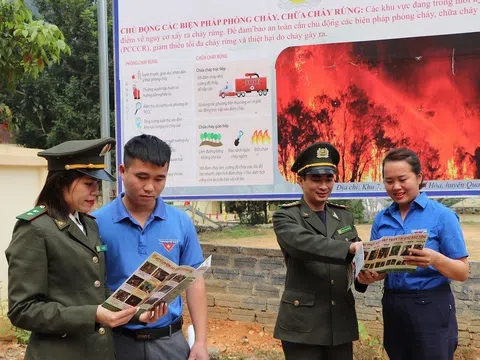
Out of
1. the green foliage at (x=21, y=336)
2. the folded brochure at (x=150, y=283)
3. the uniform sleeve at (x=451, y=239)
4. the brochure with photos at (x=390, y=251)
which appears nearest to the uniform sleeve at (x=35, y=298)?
the folded brochure at (x=150, y=283)

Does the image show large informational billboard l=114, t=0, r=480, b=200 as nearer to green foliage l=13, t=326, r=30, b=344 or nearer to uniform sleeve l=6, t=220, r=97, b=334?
green foliage l=13, t=326, r=30, b=344

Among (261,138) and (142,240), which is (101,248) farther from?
(261,138)

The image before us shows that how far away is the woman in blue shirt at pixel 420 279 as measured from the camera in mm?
2393

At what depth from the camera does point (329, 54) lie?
4.32 m

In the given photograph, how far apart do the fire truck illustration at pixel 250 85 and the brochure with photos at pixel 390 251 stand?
2.43 meters

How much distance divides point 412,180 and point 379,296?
2.38 meters

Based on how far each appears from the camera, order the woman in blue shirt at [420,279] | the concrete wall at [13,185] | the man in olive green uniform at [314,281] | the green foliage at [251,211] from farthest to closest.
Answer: the green foliage at [251,211] → the concrete wall at [13,185] → the man in olive green uniform at [314,281] → the woman in blue shirt at [420,279]

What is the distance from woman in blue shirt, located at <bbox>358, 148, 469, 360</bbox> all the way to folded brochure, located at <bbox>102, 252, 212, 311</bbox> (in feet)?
Result: 3.03

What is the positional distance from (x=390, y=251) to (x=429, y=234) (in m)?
0.36

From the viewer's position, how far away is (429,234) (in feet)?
8.08

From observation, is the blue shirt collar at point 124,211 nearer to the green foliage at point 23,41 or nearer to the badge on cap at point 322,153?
the badge on cap at point 322,153

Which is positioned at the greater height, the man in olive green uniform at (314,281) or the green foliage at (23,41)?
the green foliage at (23,41)

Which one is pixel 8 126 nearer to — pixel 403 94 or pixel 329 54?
pixel 329 54

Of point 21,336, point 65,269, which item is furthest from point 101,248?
point 21,336
